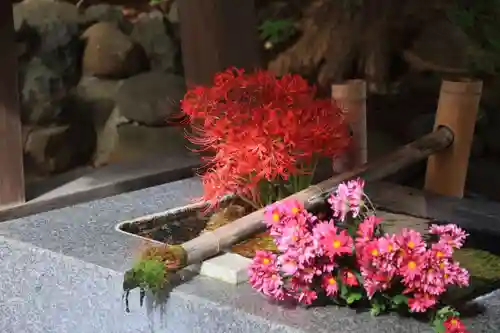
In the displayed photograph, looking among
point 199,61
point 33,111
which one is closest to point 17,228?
point 199,61

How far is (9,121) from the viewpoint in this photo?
160 centimetres

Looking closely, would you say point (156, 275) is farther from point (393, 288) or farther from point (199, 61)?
point (199, 61)

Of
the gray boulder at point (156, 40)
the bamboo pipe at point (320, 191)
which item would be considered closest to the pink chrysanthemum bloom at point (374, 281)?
the bamboo pipe at point (320, 191)

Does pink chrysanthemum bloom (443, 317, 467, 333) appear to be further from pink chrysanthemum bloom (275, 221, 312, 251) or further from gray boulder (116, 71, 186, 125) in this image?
gray boulder (116, 71, 186, 125)

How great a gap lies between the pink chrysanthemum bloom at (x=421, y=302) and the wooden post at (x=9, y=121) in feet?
3.03

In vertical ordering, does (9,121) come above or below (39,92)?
above

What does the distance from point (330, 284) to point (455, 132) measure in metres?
0.72

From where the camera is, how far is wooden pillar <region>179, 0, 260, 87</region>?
1.71 m

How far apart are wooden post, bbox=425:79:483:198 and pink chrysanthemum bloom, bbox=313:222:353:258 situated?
2.25 ft

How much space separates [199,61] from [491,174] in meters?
0.97

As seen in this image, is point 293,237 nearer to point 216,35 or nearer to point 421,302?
point 421,302

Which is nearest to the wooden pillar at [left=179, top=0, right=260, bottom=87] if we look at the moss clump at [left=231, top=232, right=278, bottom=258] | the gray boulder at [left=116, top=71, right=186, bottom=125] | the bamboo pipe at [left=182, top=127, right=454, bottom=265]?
the bamboo pipe at [left=182, top=127, right=454, bottom=265]

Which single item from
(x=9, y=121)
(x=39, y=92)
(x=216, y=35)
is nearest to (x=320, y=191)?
(x=216, y=35)

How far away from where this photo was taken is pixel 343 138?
4.34 ft
